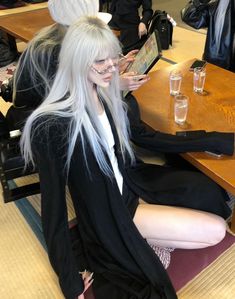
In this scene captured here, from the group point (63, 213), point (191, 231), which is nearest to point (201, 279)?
point (191, 231)

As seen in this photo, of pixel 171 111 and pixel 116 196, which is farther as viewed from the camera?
pixel 171 111

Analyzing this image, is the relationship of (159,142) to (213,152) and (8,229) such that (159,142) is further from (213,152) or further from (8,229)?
(8,229)

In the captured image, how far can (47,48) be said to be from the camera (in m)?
1.60

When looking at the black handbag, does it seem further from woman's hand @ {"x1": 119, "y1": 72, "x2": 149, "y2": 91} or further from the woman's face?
the woman's face

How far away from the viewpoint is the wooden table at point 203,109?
1277 mm

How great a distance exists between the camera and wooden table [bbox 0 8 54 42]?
8.97 feet

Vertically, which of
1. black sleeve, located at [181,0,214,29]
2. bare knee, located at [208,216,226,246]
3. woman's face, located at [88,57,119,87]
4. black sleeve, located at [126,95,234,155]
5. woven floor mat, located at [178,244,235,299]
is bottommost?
woven floor mat, located at [178,244,235,299]

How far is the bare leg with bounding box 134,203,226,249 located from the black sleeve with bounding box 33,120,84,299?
0.28 meters

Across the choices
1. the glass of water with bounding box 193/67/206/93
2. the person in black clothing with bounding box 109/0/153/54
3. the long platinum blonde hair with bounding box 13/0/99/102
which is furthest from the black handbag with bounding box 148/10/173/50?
the long platinum blonde hair with bounding box 13/0/99/102

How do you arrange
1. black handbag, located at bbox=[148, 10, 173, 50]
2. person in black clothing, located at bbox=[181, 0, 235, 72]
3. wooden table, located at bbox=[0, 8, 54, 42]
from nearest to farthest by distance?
person in black clothing, located at bbox=[181, 0, 235, 72] → wooden table, located at bbox=[0, 8, 54, 42] → black handbag, located at bbox=[148, 10, 173, 50]

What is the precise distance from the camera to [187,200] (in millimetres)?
1405

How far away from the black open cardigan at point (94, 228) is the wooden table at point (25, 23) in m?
1.73

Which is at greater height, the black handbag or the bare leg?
the black handbag

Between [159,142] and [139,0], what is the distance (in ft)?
6.99
